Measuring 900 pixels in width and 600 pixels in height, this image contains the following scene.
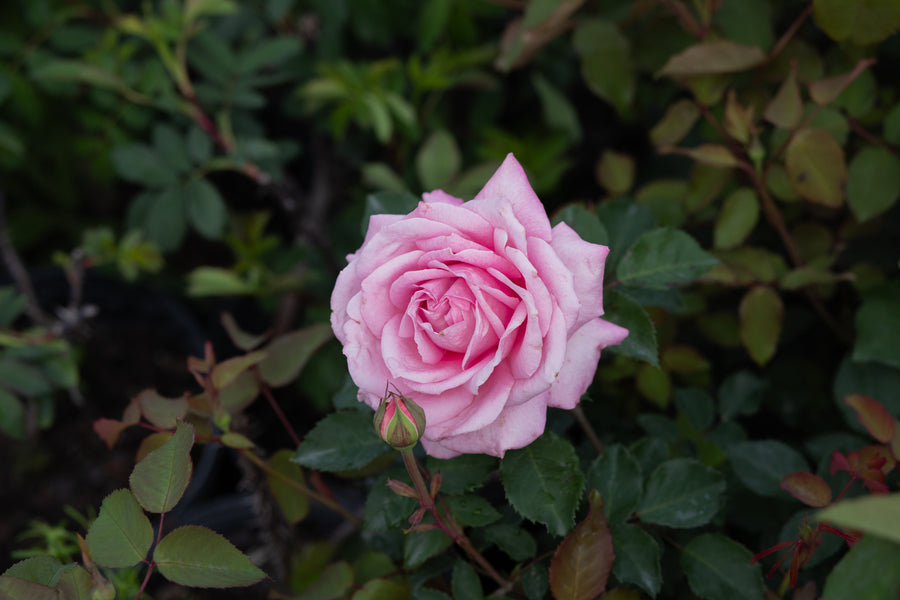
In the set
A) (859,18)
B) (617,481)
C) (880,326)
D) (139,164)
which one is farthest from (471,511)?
(139,164)

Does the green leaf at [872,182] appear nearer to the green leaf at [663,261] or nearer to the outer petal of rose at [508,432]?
the green leaf at [663,261]

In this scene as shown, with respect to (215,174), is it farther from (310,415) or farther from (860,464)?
(860,464)

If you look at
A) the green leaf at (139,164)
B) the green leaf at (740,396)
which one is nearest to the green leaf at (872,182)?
the green leaf at (740,396)

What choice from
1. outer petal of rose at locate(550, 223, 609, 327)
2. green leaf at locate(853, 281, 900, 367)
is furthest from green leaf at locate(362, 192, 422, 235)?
green leaf at locate(853, 281, 900, 367)

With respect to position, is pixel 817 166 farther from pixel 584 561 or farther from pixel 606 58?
pixel 584 561

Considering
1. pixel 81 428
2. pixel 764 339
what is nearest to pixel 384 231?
pixel 764 339

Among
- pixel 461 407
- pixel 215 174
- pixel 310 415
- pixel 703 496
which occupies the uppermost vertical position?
pixel 461 407
